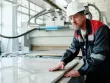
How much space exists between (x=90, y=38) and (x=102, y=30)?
0.41 ft

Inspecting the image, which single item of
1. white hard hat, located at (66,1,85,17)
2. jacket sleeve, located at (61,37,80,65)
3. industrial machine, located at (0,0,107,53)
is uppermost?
white hard hat, located at (66,1,85,17)

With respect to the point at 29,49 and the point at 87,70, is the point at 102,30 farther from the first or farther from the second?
the point at 29,49

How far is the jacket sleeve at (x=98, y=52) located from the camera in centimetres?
144

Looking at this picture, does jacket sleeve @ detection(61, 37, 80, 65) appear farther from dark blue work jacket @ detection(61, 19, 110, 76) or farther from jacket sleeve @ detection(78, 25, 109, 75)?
jacket sleeve @ detection(78, 25, 109, 75)

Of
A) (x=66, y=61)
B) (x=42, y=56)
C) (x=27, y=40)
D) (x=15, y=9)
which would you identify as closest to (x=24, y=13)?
(x=15, y=9)

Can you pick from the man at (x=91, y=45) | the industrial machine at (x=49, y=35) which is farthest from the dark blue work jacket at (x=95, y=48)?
the industrial machine at (x=49, y=35)

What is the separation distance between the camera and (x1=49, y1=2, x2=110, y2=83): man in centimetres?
145

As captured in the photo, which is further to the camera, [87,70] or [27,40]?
[27,40]

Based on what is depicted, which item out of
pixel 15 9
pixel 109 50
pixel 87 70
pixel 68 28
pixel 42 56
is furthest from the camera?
pixel 15 9

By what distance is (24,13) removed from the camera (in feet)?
31.4

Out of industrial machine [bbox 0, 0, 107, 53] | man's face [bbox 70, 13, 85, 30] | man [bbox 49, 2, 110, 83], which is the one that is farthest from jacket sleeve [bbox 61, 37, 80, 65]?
industrial machine [bbox 0, 0, 107, 53]

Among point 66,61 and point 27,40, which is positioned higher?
point 27,40

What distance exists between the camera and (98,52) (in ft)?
4.74

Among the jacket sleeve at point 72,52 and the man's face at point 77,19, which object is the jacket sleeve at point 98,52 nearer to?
the man's face at point 77,19
